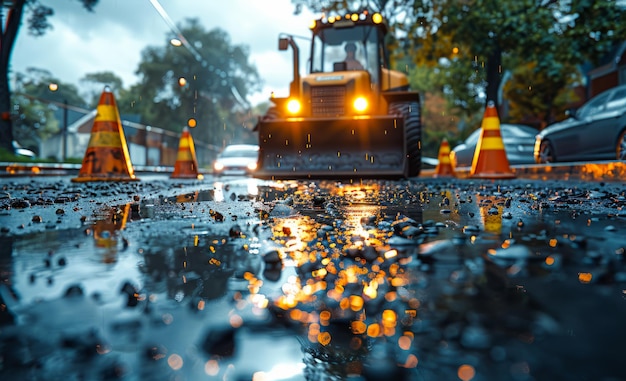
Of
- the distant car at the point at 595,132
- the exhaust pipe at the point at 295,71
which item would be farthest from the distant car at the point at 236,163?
the distant car at the point at 595,132

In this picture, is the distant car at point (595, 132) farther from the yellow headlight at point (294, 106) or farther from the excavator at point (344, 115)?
the yellow headlight at point (294, 106)

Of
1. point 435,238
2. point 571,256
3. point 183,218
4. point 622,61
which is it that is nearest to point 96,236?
point 183,218

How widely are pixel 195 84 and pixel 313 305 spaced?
5432 centimetres

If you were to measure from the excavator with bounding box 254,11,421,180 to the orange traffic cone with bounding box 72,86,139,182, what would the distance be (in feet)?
8.20

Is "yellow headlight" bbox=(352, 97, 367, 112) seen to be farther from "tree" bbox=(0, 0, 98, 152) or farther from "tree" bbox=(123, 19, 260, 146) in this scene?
"tree" bbox=(123, 19, 260, 146)

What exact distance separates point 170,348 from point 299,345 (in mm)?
267

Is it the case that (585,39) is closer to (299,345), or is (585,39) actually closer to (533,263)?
(533,263)

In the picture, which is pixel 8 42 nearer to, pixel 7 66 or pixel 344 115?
pixel 7 66

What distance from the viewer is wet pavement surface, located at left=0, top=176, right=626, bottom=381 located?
1000 mm

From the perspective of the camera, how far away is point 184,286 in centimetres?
152

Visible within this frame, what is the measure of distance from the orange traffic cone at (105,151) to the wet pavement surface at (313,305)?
6674 mm

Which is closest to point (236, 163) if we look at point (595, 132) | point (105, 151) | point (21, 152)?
point (21, 152)

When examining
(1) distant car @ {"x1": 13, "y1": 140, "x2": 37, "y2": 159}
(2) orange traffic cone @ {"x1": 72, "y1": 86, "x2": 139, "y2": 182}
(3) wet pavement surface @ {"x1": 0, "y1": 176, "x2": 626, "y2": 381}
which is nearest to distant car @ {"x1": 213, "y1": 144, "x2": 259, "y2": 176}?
(1) distant car @ {"x1": 13, "y1": 140, "x2": 37, "y2": 159}

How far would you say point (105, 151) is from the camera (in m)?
8.89
